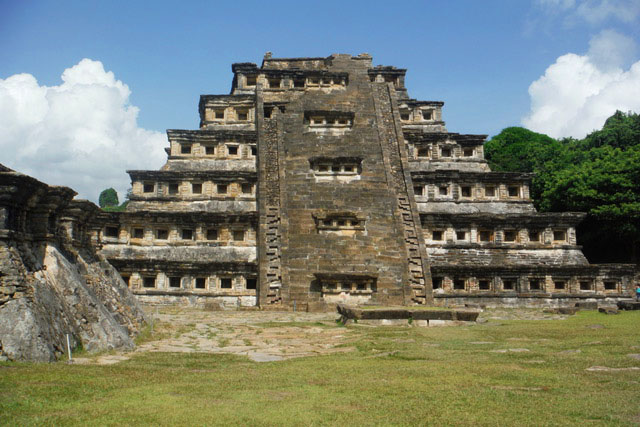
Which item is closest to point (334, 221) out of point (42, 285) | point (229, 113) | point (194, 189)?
point (194, 189)

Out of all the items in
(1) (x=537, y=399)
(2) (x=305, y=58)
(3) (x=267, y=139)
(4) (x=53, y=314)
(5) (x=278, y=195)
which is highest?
(2) (x=305, y=58)

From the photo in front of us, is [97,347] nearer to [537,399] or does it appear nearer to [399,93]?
[537,399]

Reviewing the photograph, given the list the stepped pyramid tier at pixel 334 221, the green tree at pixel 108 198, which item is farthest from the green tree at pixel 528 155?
the green tree at pixel 108 198

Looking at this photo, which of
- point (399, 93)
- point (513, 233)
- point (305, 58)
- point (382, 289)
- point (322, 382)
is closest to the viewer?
point (322, 382)

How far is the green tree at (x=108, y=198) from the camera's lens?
96625mm

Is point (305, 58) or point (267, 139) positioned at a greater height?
point (305, 58)

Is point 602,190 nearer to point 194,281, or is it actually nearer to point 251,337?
point 194,281

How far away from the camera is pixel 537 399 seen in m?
6.20

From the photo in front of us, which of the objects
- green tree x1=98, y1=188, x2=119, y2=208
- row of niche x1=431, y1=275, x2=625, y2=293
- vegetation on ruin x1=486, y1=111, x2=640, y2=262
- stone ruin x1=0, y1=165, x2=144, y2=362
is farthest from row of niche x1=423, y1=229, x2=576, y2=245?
green tree x1=98, y1=188, x2=119, y2=208

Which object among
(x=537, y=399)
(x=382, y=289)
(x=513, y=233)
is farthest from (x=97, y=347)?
(x=513, y=233)

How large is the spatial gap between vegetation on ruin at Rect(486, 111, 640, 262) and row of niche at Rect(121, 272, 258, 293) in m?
21.7

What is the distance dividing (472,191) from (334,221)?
9093 mm

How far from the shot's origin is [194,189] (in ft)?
92.0

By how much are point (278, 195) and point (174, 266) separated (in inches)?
231
